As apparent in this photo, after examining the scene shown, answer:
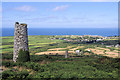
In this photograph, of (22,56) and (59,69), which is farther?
(22,56)

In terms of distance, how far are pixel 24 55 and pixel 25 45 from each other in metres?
1.50

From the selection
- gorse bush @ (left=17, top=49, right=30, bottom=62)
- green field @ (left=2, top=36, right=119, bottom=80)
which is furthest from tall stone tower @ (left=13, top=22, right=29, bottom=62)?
green field @ (left=2, top=36, right=119, bottom=80)

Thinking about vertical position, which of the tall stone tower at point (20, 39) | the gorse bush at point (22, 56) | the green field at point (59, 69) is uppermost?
the tall stone tower at point (20, 39)

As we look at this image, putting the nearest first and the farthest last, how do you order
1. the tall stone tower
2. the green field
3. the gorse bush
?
the green field < the gorse bush < the tall stone tower

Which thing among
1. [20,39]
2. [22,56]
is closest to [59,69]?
[22,56]

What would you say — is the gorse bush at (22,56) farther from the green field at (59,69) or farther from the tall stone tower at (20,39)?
the green field at (59,69)

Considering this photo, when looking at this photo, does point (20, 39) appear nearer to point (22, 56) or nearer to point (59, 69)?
point (22, 56)

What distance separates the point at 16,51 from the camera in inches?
806

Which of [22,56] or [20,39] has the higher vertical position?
[20,39]

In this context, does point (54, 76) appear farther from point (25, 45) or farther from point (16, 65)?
point (25, 45)

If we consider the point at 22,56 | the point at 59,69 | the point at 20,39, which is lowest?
the point at 59,69

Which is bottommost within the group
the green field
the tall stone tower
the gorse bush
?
the green field

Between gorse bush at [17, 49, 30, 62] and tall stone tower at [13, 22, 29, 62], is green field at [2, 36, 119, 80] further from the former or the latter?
tall stone tower at [13, 22, 29, 62]

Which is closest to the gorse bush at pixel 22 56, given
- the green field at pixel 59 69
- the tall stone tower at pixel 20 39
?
the tall stone tower at pixel 20 39
